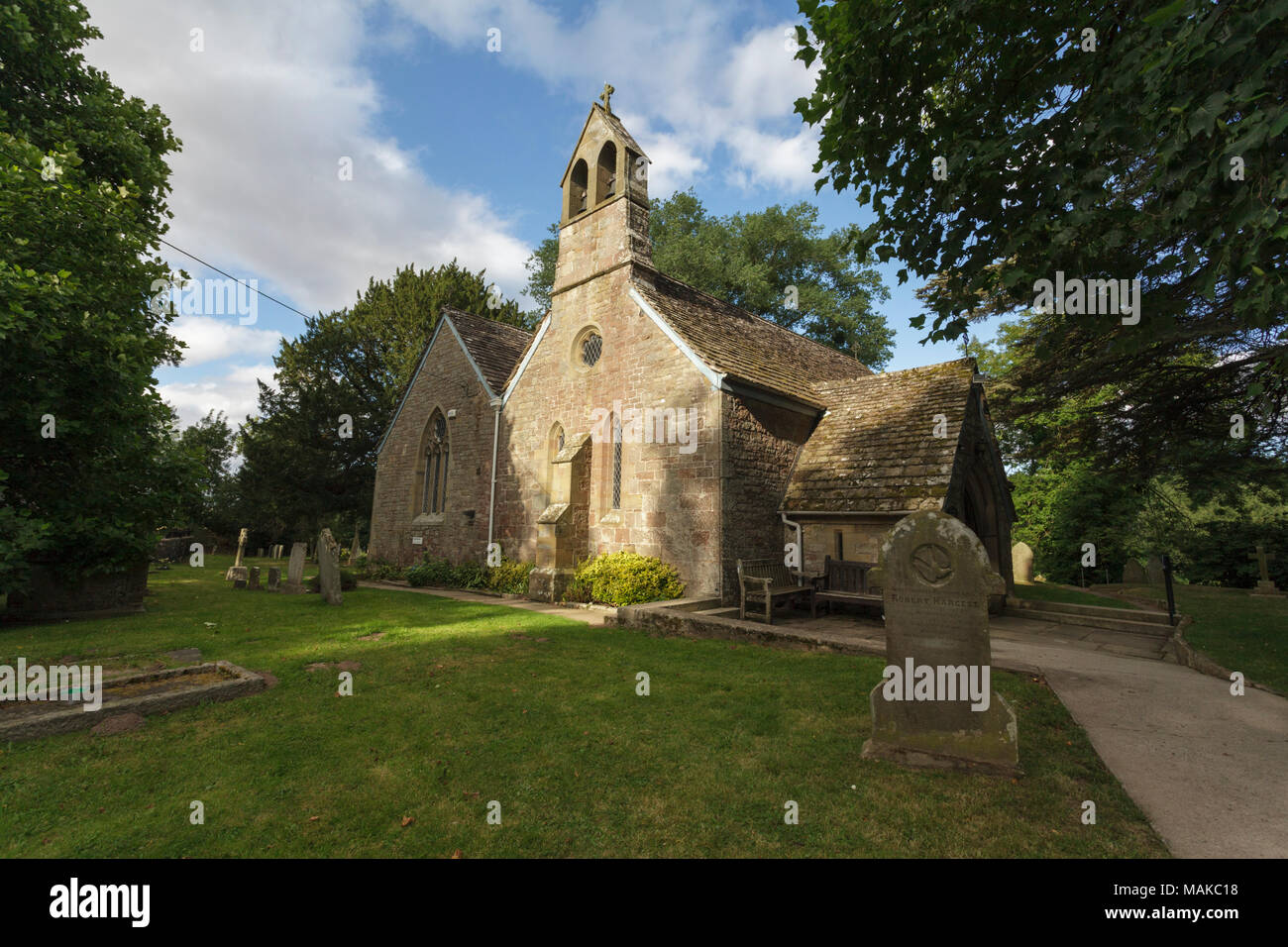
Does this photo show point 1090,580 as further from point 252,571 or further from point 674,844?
point 252,571

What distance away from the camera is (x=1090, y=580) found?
24.4m

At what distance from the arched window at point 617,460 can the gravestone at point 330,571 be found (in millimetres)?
6757

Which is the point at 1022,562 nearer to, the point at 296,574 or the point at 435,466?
the point at 435,466

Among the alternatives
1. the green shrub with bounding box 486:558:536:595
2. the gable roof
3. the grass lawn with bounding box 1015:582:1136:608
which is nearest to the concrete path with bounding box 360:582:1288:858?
the grass lawn with bounding box 1015:582:1136:608

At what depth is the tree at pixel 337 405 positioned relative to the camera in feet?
94.5

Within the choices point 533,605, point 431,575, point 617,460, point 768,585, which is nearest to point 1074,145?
point 768,585

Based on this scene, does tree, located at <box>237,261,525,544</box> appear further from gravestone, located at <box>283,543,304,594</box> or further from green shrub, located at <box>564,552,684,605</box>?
green shrub, located at <box>564,552,684,605</box>

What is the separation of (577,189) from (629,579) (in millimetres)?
11916

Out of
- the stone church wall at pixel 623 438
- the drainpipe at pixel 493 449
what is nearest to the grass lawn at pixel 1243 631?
the stone church wall at pixel 623 438

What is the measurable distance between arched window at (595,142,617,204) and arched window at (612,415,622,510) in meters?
6.56

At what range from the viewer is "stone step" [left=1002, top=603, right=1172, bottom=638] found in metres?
10.6

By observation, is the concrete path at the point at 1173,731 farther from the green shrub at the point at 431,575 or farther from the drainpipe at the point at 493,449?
the green shrub at the point at 431,575

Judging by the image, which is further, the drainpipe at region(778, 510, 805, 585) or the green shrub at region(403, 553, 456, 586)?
the green shrub at region(403, 553, 456, 586)

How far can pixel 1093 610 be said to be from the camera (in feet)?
39.1
